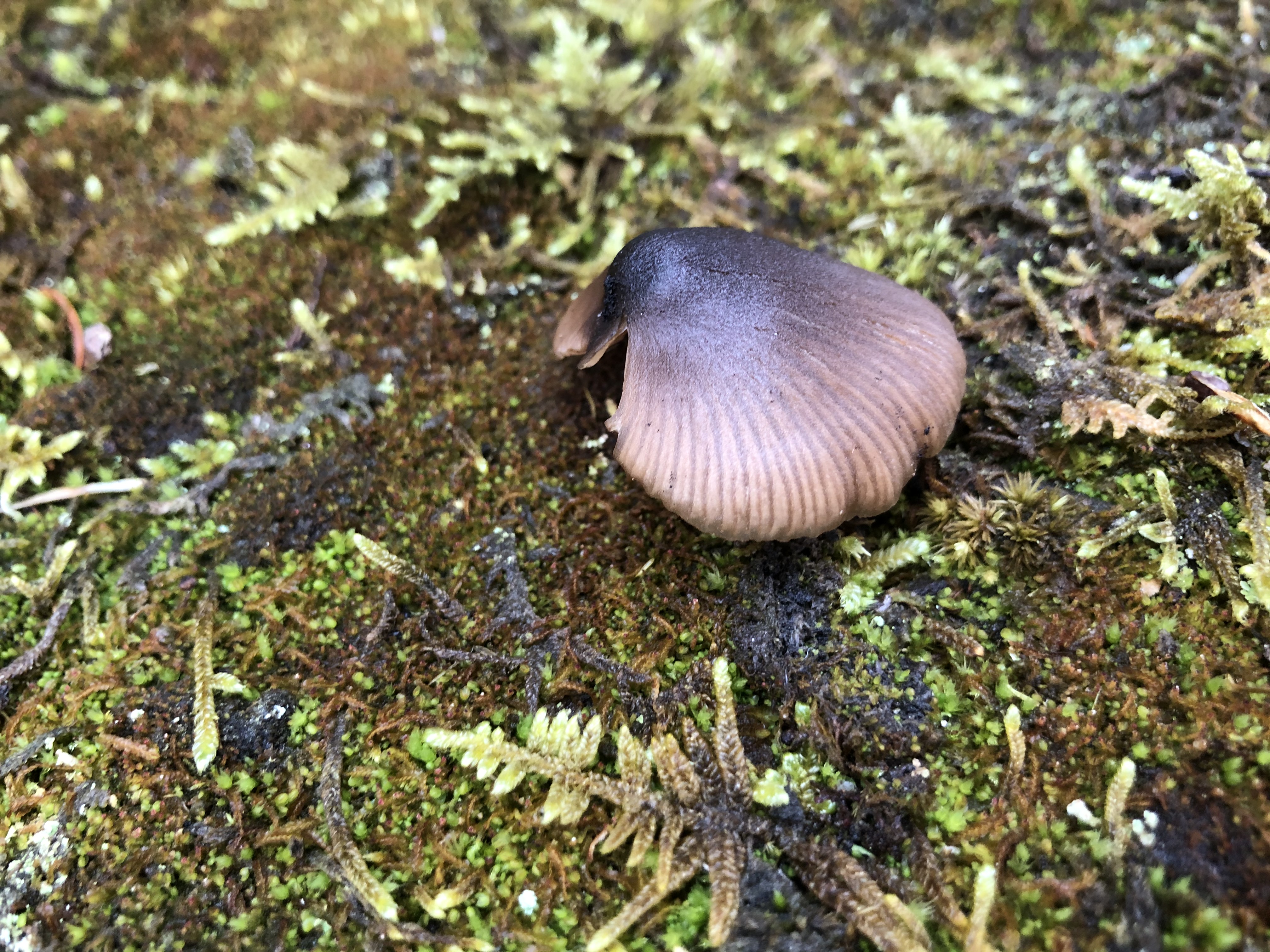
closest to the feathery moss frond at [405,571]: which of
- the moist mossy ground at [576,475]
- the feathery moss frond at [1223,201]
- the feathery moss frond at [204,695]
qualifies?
the moist mossy ground at [576,475]

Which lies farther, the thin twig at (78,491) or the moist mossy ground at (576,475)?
the thin twig at (78,491)

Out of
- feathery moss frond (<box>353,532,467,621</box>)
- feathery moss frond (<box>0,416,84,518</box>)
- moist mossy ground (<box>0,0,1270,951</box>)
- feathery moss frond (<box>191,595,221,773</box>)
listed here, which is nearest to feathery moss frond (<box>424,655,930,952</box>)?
moist mossy ground (<box>0,0,1270,951</box>)

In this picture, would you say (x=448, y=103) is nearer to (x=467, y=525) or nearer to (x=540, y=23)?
(x=540, y=23)

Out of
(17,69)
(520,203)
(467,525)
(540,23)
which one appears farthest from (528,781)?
(17,69)

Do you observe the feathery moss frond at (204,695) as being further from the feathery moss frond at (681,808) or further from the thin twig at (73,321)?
the thin twig at (73,321)

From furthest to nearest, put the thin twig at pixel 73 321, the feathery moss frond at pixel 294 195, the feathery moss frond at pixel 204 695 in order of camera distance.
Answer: the feathery moss frond at pixel 294 195
the thin twig at pixel 73 321
the feathery moss frond at pixel 204 695

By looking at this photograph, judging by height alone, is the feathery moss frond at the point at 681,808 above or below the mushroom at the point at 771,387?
below

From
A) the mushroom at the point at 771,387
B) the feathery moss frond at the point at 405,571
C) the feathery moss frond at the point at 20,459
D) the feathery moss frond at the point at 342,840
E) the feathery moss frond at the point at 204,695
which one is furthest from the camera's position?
the feathery moss frond at the point at 20,459
